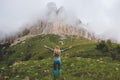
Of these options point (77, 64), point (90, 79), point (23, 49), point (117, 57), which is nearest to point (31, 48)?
point (23, 49)

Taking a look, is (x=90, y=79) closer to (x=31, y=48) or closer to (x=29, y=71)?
(x=29, y=71)

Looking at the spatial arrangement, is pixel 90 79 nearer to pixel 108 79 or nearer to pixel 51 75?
pixel 108 79

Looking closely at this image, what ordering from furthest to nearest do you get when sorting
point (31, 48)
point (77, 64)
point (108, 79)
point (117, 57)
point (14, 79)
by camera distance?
point (31, 48) < point (117, 57) < point (77, 64) < point (14, 79) < point (108, 79)

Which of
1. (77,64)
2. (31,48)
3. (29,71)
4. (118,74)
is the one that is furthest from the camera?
(31,48)

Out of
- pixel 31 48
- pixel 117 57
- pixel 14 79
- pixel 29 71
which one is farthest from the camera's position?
pixel 31 48

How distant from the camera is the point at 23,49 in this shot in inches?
7697

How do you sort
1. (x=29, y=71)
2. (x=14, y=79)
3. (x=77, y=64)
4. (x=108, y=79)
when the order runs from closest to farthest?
1. (x=108, y=79)
2. (x=14, y=79)
3. (x=29, y=71)
4. (x=77, y=64)

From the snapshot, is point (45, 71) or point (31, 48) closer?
point (45, 71)

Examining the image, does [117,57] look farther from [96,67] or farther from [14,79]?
[14,79]

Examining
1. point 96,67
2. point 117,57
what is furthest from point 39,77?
point 117,57

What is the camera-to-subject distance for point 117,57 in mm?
66625

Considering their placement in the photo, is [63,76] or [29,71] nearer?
[63,76]

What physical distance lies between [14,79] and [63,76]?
6.80 m

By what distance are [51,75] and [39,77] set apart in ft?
5.09
